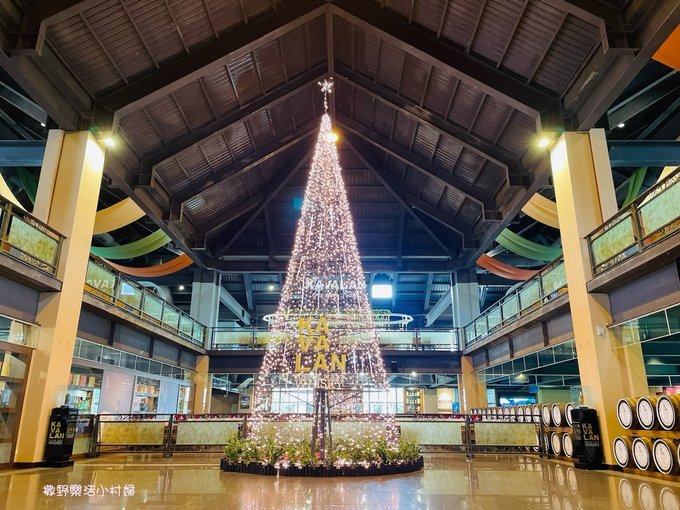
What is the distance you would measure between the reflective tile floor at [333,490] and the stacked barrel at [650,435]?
342 mm

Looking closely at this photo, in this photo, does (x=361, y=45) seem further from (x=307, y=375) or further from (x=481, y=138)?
(x=307, y=375)

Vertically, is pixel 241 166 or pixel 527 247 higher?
pixel 241 166

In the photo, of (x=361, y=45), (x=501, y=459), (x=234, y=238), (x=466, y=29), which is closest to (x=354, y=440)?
(x=501, y=459)

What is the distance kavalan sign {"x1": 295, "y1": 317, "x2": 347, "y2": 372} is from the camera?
27.3 feet

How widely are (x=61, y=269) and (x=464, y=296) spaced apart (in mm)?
16873

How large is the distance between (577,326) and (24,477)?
10.6 metres

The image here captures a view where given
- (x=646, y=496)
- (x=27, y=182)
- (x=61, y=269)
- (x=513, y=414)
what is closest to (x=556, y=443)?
(x=513, y=414)

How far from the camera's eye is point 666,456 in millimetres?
6949

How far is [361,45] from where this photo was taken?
14.4 m

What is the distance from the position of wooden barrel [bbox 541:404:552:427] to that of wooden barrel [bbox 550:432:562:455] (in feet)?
1.19

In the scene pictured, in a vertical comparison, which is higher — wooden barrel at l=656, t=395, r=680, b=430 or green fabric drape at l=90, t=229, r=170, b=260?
green fabric drape at l=90, t=229, r=170, b=260

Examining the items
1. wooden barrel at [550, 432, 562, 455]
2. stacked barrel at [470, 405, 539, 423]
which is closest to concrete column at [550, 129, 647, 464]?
wooden barrel at [550, 432, 562, 455]

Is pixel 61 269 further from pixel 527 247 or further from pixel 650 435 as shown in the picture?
pixel 527 247

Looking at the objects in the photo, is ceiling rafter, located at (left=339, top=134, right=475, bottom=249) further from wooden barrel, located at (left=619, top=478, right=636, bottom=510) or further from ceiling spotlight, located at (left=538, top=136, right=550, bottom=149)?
wooden barrel, located at (left=619, top=478, right=636, bottom=510)
